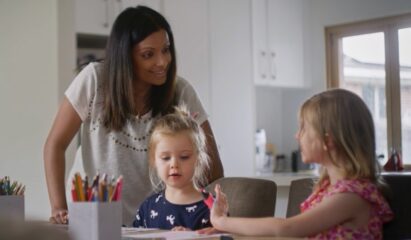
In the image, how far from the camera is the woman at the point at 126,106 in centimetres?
196

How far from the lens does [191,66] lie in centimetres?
448

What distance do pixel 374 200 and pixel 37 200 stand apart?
276 centimetres

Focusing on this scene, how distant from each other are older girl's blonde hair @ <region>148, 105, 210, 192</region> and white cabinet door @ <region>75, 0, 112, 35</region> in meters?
1.97

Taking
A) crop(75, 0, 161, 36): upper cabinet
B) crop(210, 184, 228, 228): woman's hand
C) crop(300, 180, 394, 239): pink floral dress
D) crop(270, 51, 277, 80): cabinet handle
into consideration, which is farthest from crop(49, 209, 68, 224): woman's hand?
crop(270, 51, 277, 80): cabinet handle

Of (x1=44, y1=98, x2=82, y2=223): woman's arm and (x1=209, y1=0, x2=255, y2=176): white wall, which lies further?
(x1=209, y1=0, x2=255, y2=176): white wall

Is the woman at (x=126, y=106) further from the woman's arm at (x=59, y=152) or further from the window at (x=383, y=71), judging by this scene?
the window at (x=383, y=71)

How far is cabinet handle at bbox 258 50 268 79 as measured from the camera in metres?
5.06

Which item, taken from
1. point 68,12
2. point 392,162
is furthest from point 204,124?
point 392,162

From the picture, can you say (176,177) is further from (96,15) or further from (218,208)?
(96,15)

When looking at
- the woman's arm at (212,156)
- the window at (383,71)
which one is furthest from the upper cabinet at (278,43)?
the woman's arm at (212,156)

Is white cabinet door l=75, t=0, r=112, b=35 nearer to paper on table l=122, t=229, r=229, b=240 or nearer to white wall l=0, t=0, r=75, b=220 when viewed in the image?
white wall l=0, t=0, r=75, b=220

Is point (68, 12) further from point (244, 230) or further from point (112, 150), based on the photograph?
point (244, 230)

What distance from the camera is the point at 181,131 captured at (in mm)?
1796

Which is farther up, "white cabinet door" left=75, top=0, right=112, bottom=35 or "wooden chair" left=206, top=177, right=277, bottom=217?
"white cabinet door" left=75, top=0, right=112, bottom=35
